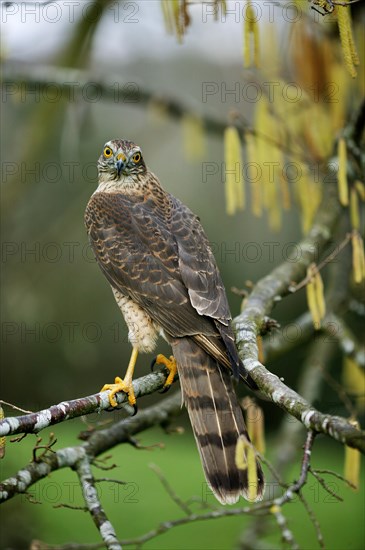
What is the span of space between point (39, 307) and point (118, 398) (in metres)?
5.61

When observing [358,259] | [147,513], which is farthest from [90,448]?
[147,513]

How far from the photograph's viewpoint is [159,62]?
10.4m

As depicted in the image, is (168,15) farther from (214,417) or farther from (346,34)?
(214,417)

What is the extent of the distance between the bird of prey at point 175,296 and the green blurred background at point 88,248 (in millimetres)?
1485

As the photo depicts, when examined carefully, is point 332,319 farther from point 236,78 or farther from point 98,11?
point 236,78

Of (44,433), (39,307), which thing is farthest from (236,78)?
(44,433)

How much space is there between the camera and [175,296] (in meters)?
4.12

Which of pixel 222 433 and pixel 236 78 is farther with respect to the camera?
pixel 236 78

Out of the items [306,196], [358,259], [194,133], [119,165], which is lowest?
[358,259]

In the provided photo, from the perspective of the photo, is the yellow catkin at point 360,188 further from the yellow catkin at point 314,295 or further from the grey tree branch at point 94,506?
the grey tree branch at point 94,506

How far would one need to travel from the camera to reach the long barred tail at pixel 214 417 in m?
3.39

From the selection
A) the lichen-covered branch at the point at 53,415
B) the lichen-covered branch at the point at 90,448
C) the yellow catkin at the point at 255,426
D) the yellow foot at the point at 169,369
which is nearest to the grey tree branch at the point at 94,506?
the lichen-covered branch at the point at 90,448

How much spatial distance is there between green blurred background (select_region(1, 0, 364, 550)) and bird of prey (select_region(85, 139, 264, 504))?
1485 mm

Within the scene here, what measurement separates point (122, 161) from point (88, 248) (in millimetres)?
4851
